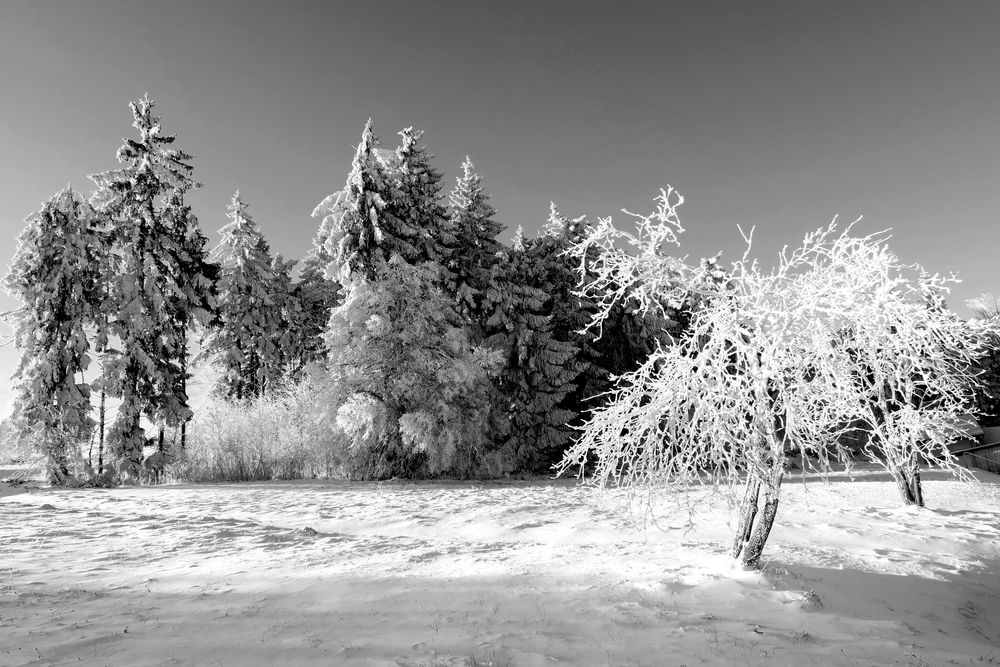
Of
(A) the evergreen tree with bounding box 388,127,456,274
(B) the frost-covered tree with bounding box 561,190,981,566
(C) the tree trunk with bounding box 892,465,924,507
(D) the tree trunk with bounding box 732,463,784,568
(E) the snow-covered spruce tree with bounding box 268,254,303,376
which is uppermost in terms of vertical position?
(A) the evergreen tree with bounding box 388,127,456,274

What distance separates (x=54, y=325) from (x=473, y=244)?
17.6m

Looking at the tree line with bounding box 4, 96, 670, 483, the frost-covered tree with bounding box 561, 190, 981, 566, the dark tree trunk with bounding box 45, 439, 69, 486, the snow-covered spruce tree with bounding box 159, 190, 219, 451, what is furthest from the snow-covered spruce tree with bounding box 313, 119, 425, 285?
the frost-covered tree with bounding box 561, 190, 981, 566

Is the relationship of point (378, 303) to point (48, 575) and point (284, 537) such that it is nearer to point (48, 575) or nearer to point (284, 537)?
point (284, 537)

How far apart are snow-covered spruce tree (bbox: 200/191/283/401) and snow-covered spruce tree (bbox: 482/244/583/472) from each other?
1379 centimetres

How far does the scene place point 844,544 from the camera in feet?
30.2

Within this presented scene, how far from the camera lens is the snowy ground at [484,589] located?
473 cm

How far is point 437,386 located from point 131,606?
15.4 meters

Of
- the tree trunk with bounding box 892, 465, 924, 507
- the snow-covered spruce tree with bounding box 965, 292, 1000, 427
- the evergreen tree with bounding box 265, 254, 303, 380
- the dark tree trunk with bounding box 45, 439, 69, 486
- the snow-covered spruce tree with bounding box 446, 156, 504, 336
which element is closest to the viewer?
the tree trunk with bounding box 892, 465, 924, 507

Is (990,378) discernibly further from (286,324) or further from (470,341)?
(286,324)

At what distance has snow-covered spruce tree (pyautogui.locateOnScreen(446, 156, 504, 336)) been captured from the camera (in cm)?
2634

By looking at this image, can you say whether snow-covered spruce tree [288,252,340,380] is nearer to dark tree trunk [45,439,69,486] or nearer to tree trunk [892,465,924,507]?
dark tree trunk [45,439,69,486]

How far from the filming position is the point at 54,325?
19203 millimetres

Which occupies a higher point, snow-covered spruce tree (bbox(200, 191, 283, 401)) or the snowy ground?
snow-covered spruce tree (bbox(200, 191, 283, 401))

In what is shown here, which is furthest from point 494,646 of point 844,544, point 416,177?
point 416,177
